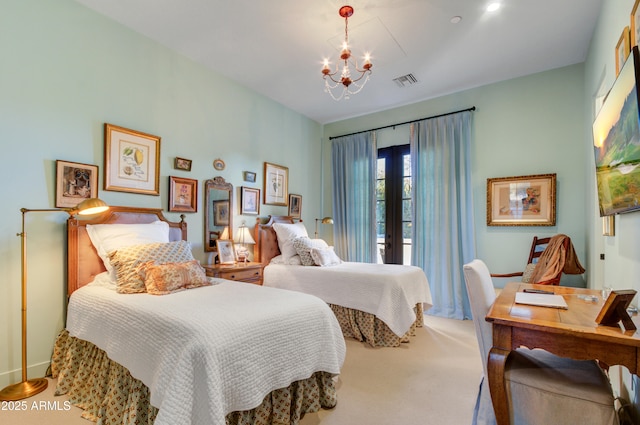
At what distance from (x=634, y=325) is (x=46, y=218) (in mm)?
3666

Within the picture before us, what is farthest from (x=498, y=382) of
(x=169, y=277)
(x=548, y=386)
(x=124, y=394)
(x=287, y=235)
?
(x=287, y=235)

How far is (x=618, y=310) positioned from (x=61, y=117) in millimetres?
3774

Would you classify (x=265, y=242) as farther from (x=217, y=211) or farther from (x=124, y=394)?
(x=124, y=394)

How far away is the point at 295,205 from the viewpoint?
193 inches

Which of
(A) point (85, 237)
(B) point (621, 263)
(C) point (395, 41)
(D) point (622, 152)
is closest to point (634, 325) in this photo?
(D) point (622, 152)

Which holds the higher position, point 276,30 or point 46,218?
point 276,30

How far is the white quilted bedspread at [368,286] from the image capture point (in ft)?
10.1

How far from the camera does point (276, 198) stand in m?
4.56

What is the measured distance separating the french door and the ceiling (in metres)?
1.13

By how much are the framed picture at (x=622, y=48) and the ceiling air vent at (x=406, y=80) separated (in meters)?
2.10

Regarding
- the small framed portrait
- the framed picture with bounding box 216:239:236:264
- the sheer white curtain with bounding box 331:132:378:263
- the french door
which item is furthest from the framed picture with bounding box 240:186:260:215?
the french door

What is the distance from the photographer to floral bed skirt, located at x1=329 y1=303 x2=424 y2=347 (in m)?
3.11

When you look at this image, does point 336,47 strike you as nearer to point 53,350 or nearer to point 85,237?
point 85,237

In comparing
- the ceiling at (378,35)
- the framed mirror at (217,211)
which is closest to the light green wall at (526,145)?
the ceiling at (378,35)
